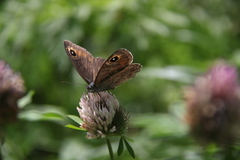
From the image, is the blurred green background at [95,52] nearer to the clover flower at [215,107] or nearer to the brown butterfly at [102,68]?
the clover flower at [215,107]

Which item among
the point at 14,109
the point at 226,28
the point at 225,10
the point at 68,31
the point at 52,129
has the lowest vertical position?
the point at 14,109

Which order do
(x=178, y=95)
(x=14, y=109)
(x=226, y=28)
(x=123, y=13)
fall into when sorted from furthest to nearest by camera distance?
(x=226, y=28) → (x=178, y=95) → (x=123, y=13) → (x=14, y=109)

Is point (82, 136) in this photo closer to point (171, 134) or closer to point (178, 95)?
point (178, 95)

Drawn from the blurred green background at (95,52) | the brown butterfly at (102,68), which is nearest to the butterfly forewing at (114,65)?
the brown butterfly at (102,68)

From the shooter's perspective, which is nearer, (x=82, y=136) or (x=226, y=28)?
(x=82, y=136)

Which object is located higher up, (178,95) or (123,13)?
(123,13)

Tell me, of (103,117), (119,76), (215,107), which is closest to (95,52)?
(215,107)

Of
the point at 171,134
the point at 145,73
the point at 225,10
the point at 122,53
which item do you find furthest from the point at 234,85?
the point at 225,10
